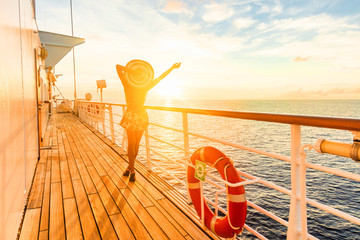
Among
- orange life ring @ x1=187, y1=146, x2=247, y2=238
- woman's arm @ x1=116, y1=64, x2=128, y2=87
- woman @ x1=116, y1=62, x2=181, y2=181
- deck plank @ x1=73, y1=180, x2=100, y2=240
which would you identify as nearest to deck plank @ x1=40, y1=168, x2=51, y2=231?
deck plank @ x1=73, y1=180, x2=100, y2=240

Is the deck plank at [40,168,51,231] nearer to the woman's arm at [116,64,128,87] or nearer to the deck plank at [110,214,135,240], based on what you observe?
the deck plank at [110,214,135,240]

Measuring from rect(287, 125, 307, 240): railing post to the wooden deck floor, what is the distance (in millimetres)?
747

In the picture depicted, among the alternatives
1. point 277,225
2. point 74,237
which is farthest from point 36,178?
point 277,225

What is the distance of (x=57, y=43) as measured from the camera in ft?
36.8

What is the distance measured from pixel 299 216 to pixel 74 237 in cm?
145

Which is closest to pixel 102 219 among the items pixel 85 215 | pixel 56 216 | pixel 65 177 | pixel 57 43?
pixel 85 215

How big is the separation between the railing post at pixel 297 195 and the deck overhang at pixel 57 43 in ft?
39.8

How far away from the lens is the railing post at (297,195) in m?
1.04

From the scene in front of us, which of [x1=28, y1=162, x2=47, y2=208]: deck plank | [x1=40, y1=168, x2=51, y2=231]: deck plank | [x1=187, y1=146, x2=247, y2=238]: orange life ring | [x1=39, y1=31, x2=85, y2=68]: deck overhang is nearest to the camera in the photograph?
[x1=187, y1=146, x2=247, y2=238]: orange life ring

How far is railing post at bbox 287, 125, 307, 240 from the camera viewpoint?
1042mm

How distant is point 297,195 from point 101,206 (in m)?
1.66

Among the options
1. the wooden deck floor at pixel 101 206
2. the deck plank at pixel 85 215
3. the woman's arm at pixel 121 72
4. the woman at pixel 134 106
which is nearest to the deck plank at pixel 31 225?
the wooden deck floor at pixel 101 206

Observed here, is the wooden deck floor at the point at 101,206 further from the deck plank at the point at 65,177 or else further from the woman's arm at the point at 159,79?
the woman's arm at the point at 159,79

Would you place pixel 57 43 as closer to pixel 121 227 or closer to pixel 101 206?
pixel 101 206
